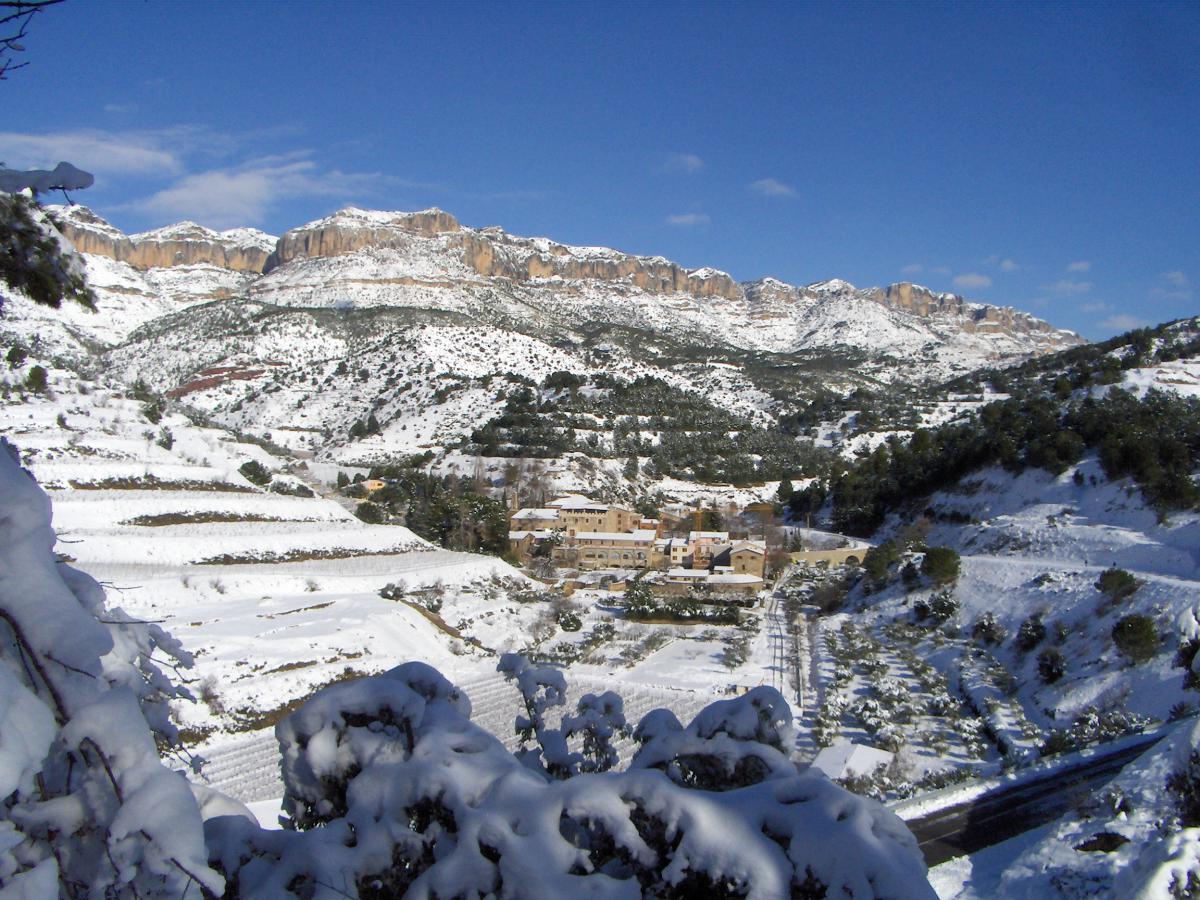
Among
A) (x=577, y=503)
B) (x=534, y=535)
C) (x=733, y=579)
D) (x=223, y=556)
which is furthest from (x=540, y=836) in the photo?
(x=577, y=503)

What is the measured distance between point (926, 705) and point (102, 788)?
17785 millimetres

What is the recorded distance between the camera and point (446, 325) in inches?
3152

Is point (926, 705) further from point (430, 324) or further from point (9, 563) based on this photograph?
point (430, 324)

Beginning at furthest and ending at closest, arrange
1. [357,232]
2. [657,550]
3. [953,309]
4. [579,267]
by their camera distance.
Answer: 1. [953,309]
2. [579,267]
3. [357,232]
4. [657,550]

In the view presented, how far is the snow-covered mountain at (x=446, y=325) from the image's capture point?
67188 millimetres

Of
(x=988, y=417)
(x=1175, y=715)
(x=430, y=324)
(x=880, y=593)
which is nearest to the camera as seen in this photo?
(x=1175, y=715)

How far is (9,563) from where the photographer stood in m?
1.82

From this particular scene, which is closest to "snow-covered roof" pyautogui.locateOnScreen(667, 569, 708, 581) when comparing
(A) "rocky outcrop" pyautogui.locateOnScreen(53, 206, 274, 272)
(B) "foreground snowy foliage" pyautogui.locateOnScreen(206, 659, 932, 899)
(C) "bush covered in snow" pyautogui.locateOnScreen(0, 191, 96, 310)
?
(B) "foreground snowy foliage" pyautogui.locateOnScreen(206, 659, 932, 899)

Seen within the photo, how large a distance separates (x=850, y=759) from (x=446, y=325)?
72182 millimetres

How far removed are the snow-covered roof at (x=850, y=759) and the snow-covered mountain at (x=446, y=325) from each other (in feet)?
127

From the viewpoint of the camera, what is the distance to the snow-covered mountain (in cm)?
6719

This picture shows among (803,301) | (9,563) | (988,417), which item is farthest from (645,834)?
(803,301)

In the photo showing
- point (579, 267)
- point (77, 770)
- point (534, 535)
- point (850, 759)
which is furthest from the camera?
point (579, 267)

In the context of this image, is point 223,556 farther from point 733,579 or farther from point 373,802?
point 373,802
